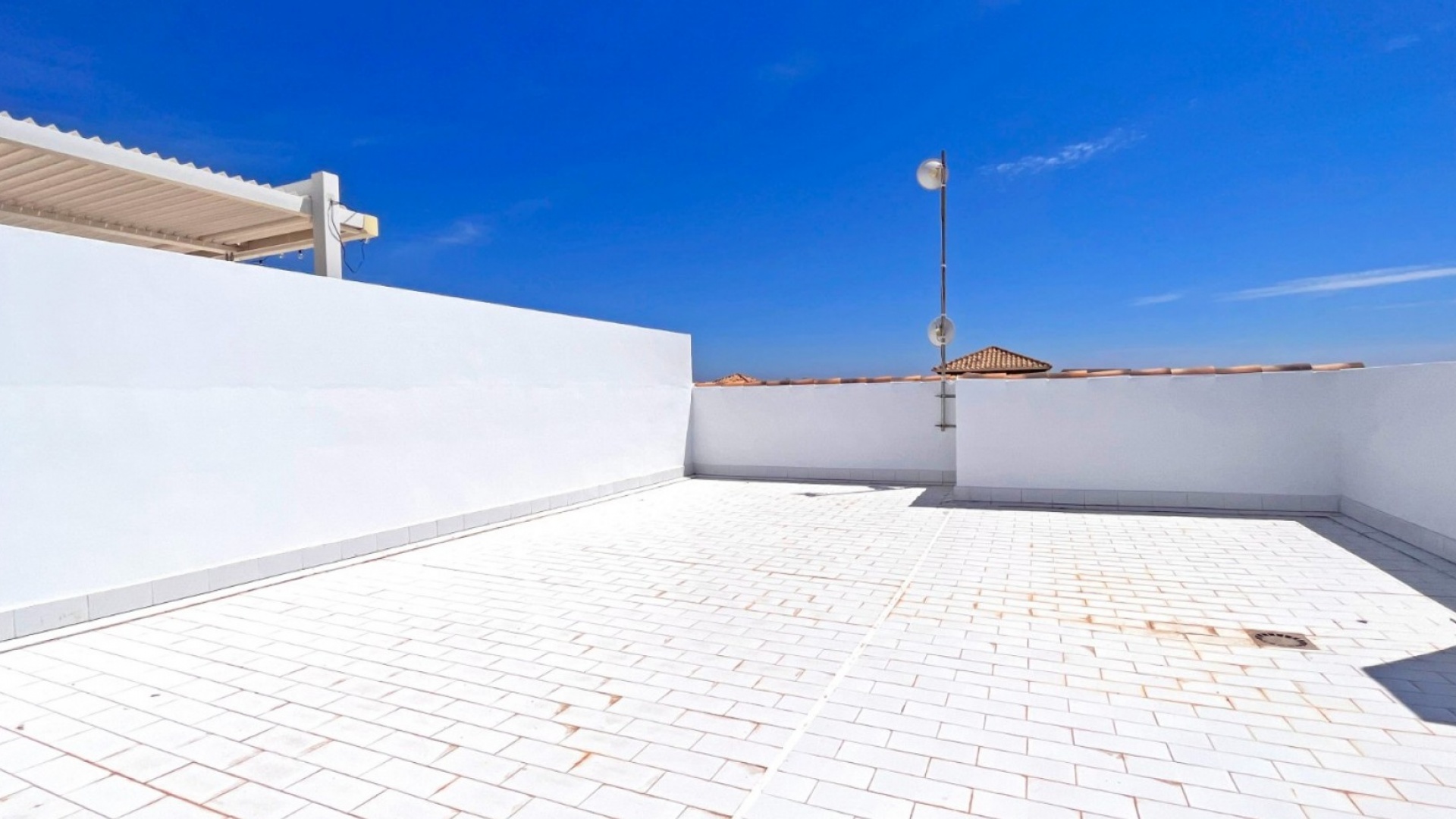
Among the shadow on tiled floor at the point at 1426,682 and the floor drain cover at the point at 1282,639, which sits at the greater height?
the shadow on tiled floor at the point at 1426,682

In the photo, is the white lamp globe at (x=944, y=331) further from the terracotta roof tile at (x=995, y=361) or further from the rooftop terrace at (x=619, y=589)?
the terracotta roof tile at (x=995, y=361)

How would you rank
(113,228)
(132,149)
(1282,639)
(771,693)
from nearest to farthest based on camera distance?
(771,693)
(1282,639)
(132,149)
(113,228)

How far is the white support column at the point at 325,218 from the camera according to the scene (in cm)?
786

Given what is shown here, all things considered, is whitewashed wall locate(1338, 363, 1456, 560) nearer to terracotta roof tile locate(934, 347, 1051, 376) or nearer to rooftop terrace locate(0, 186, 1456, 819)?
rooftop terrace locate(0, 186, 1456, 819)

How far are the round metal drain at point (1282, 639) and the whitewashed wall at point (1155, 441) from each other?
14.5ft

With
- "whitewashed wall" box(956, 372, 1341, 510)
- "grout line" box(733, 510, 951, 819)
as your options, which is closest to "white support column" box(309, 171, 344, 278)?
"grout line" box(733, 510, 951, 819)

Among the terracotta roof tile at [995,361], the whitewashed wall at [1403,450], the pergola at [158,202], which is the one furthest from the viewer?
the terracotta roof tile at [995,361]

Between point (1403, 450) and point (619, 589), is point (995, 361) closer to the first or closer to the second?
point (1403, 450)

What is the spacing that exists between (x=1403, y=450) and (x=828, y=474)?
6351 millimetres

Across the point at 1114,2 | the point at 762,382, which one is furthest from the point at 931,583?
the point at 1114,2

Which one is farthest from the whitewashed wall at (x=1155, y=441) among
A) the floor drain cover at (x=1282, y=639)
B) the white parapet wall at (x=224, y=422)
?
the white parapet wall at (x=224, y=422)

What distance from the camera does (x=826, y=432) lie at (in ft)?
33.5

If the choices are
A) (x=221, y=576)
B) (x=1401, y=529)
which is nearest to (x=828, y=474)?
(x=1401, y=529)

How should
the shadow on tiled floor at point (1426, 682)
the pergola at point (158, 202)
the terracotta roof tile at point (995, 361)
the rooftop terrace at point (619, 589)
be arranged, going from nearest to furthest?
the rooftop terrace at point (619, 589) → the shadow on tiled floor at point (1426, 682) → the pergola at point (158, 202) → the terracotta roof tile at point (995, 361)
